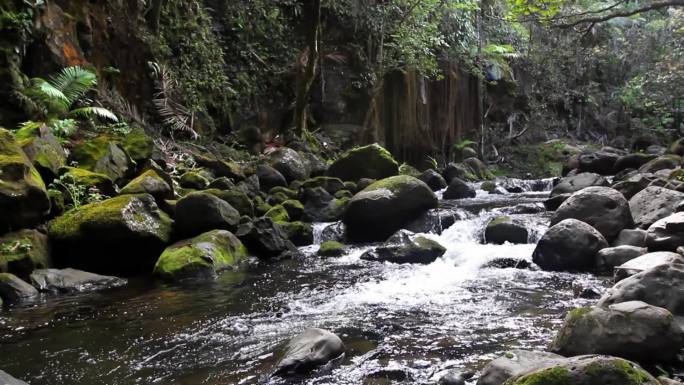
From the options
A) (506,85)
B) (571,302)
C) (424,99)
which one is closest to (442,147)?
(424,99)

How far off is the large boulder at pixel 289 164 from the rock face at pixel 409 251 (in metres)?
6.26

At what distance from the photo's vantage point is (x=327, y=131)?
67.3 ft

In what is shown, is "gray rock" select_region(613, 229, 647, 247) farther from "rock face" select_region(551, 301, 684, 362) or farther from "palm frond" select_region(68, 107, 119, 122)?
"palm frond" select_region(68, 107, 119, 122)

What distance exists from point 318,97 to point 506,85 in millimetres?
11945

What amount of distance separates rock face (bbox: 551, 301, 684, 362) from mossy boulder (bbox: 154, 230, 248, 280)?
530 centimetres

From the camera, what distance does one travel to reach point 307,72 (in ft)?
56.6

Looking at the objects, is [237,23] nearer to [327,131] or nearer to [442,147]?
[327,131]

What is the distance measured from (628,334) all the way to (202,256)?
5.82 metres

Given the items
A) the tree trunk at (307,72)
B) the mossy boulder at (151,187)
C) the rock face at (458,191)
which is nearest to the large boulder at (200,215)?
the mossy boulder at (151,187)

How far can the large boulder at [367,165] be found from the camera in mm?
14656

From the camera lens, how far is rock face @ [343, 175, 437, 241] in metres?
10.6

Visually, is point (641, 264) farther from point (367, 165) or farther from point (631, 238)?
point (367, 165)

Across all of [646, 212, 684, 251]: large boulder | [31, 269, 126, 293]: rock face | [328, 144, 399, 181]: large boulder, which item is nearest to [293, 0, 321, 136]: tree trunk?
[328, 144, 399, 181]: large boulder

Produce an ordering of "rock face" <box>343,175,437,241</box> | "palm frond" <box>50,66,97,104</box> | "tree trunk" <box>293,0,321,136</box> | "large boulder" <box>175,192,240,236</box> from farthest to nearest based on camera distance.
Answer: "tree trunk" <box>293,0,321,136</box>, "palm frond" <box>50,66,97,104</box>, "rock face" <box>343,175,437,241</box>, "large boulder" <box>175,192,240,236</box>
